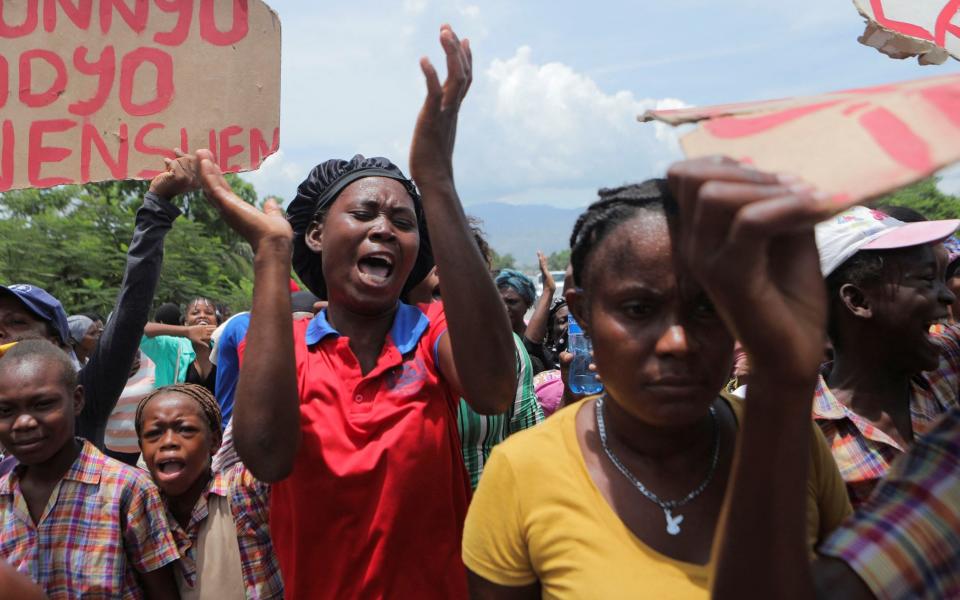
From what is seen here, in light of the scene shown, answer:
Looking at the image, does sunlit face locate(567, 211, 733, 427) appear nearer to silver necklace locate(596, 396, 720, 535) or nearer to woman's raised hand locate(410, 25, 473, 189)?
silver necklace locate(596, 396, 720, 535)

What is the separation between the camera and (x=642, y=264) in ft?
4.33

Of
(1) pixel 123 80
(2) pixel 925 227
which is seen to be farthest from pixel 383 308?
(2) pixel 925 227

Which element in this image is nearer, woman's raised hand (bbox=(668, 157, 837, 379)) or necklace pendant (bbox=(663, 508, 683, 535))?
woman's raised hand (bbox=(668, 157, 837, 379))

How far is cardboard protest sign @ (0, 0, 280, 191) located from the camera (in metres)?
2.44

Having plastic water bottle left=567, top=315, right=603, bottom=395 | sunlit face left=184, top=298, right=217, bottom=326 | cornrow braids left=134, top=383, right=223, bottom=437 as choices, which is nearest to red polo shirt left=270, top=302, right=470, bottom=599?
cornrow braids left=134, top=383, right=223, bottom=437

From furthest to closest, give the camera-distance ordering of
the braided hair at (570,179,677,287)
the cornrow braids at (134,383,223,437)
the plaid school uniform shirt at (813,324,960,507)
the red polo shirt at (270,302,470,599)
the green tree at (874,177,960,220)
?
the green tree at (874,177,960,220), the cornrow braids at (134,383,223,437), the plaid school uniform shirt at (813,324,960,507), the red polo shirt at (270,302,470,599), the braided hair at (570,179,677,287)

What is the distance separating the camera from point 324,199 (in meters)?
2.08

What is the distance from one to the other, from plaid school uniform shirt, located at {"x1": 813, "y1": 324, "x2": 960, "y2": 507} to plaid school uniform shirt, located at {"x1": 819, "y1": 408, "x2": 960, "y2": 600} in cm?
75

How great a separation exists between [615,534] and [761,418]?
1.41 feet

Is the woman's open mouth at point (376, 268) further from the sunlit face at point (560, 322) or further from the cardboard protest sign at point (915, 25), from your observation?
the sunlit face at point (560, 322)

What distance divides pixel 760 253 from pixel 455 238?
0.94 metres

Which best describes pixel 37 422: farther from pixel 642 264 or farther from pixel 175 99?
pixel 642 264

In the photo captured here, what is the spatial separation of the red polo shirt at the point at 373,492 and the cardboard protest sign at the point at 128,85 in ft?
3.04

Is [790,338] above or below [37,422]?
above
